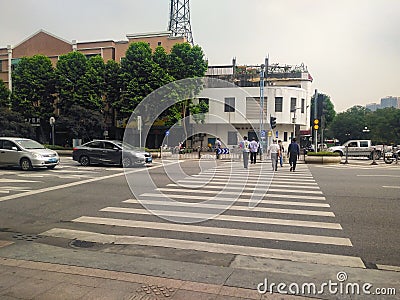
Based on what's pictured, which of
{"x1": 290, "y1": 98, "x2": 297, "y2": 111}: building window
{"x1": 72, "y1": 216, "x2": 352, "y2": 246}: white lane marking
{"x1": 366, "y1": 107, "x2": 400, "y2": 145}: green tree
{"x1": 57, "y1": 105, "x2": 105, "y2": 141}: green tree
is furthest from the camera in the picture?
{"x1": 366, "y1": 107, "x2": 400, "y2": 145}: green tree

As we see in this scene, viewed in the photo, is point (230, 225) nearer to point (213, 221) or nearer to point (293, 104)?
point (213, 221)

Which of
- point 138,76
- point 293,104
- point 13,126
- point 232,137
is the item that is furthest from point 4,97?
point 293,104

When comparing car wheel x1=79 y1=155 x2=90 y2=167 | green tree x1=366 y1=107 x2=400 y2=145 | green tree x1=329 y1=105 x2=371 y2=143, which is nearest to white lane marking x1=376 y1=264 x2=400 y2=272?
car wheel x1=79 y1=155 x2=90 y2=167

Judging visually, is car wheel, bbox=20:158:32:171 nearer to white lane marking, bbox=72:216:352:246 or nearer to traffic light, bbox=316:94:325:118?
white lane marking, bbox=72:216:352:246

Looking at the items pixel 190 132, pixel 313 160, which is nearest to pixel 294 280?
pixel 313 160

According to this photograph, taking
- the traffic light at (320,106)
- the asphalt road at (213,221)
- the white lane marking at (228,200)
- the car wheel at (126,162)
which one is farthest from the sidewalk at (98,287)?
the traffic light at (320,106)

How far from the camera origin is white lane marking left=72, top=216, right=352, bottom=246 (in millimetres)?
5766

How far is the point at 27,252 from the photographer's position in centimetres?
505

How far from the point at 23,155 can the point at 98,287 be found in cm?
1366

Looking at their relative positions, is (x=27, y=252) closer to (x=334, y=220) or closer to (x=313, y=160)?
(x=334, y=220)

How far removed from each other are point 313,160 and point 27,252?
2046 centimetres

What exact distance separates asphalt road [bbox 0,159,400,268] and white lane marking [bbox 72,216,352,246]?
0.05 ft
